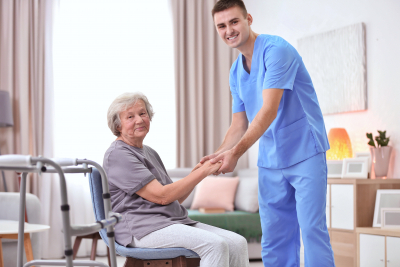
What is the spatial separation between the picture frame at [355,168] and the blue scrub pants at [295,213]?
135 cm

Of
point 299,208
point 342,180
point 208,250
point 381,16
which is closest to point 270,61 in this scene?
point 299,208

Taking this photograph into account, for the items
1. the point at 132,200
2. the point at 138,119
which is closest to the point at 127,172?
the point at 132,200

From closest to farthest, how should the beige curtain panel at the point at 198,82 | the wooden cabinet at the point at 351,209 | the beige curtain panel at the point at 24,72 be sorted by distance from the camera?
the wooden cabinet at the point at 351,209 → the beige curtain panel at the point at 24,72 → the beige curtain panel at the point at 198,82

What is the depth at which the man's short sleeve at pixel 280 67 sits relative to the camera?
1654mm

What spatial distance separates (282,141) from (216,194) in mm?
2042

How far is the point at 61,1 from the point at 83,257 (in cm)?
248

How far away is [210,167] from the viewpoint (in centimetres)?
171

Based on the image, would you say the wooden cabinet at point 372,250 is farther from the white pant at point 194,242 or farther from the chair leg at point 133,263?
the chair leg at point 133,263

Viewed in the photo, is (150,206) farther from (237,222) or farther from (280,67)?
(237,222)

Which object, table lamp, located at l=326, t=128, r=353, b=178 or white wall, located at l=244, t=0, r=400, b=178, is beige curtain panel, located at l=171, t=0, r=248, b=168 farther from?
table lamp, located at l=326, t=128, r=353, b=178

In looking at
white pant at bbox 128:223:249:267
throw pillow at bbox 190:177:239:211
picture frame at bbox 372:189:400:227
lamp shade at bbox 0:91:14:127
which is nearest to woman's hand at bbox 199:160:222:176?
white pant at bbox 128:223:249:267

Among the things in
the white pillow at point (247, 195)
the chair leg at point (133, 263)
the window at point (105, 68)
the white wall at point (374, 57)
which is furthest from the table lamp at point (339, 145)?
the chair leg at point (133, 263)

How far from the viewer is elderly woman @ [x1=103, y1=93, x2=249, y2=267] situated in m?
1.47

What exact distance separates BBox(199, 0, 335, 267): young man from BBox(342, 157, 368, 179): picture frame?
1.35m
